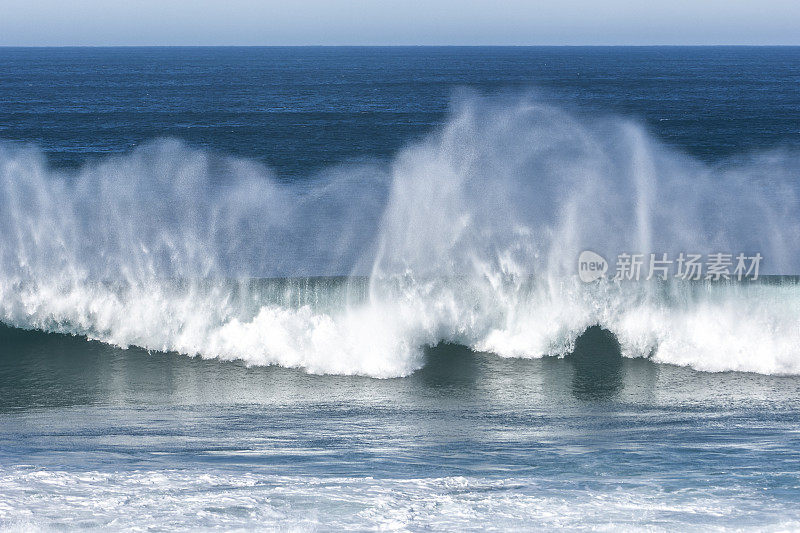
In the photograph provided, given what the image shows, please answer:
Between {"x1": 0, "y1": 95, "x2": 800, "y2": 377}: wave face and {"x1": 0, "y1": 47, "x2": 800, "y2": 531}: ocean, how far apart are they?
0.06m

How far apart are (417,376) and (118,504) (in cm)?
552

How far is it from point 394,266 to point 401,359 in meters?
3.43

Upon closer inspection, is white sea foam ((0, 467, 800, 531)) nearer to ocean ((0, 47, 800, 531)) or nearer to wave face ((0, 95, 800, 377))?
ocean ((0, 47, 800, 531))

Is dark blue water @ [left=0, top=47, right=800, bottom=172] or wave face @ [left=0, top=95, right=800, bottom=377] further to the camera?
dark blue water @ [left=0, top=47, right=800, bottom=172]

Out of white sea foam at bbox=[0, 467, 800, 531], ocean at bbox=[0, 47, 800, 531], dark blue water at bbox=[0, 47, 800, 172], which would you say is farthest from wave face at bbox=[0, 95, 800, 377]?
dark blue water at bbox=[0, 47, 800, 172]

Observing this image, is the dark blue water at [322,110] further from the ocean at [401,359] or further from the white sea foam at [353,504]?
the white sea foam at [353,504]

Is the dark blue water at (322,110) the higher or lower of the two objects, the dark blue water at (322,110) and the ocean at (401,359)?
the higher

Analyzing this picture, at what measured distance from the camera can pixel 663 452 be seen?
32.3 ft

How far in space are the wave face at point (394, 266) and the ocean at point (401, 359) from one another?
2.3 inches

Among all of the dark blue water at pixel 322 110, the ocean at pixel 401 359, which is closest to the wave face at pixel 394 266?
the ocean at pixel 401 359

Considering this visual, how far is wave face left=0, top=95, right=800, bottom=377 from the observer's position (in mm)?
14094

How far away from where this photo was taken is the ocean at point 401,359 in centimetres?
872

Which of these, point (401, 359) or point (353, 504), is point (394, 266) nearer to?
point (401, 359)

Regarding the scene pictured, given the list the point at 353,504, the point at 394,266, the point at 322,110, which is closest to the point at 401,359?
the point at 394,266
